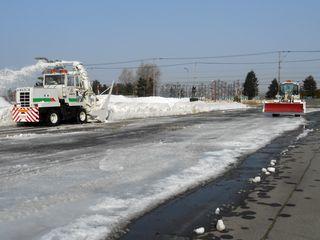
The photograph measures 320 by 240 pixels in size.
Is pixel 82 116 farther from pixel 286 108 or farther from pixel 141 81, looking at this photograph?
pixel 141 81

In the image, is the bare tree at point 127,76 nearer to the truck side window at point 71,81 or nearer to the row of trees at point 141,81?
the row of trees at point 141,81

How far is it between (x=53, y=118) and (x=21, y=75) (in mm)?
5649

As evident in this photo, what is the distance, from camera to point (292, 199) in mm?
8195

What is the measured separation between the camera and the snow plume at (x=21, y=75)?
2914 centimetres

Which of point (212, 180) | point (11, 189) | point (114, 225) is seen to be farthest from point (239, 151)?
point (114, 225)

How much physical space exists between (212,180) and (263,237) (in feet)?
13.1

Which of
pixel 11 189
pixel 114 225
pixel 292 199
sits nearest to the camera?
pixel 114 225

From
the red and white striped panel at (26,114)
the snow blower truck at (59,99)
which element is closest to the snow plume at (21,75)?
the snow blower truck at (59,99)

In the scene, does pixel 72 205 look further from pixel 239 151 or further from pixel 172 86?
pixel 172 86

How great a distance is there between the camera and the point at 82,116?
2944cm

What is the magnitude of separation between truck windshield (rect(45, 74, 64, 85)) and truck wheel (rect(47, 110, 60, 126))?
1719 mm

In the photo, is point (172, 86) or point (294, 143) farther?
point (172, 86)

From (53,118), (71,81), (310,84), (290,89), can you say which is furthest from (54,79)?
(310,84)

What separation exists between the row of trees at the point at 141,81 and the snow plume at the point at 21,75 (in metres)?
62.5
